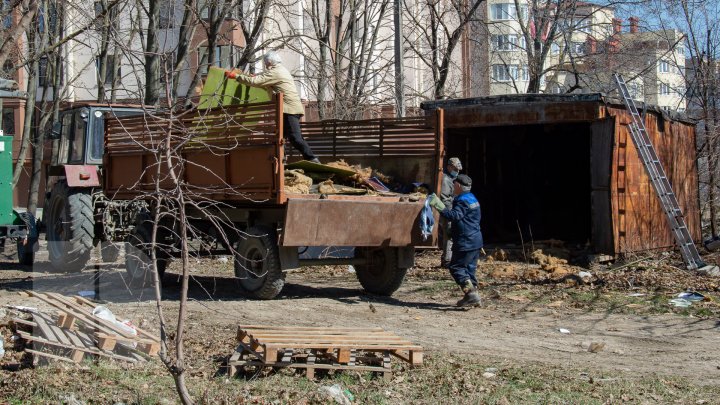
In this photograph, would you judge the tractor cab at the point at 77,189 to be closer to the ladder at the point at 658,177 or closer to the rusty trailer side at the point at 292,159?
the rusty trailer side at the point at 292,159

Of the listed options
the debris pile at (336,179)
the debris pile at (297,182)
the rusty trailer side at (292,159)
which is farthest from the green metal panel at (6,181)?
the debris pile at (297,182)

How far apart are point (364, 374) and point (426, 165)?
4.64 metres

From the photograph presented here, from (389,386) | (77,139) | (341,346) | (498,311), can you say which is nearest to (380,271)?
(498,311)

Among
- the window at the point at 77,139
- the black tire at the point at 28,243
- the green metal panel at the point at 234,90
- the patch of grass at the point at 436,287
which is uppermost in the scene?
the green metal panel at the point at 234,90

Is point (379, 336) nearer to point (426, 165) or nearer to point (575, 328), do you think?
point (575, 328)

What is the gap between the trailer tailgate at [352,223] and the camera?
10.4 metres

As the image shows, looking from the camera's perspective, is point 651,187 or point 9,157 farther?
point 651,187

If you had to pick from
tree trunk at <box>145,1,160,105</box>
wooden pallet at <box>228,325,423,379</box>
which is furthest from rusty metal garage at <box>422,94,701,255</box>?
wooden pallet at <box>228,325,423,379</box>

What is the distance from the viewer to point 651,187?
16.1 metres

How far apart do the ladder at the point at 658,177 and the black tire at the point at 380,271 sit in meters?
5.20

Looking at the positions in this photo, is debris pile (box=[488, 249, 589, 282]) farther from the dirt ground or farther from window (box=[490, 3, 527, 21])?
window (box=[490, 3, 527, 21])

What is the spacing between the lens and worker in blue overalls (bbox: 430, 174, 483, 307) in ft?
36.8

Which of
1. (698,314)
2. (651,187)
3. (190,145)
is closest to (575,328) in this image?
(698,314)

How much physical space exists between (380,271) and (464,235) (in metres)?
1.46
